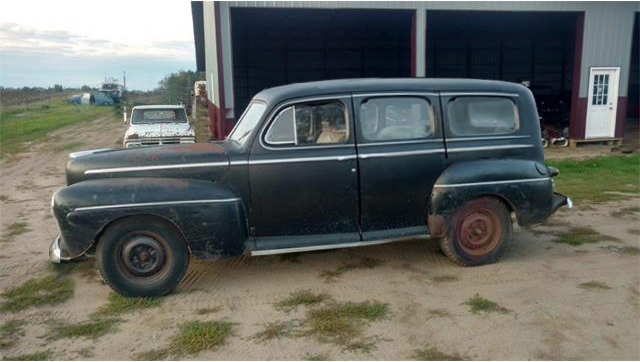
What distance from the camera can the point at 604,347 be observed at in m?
3.67

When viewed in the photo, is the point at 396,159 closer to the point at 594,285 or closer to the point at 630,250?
the point at 594,285

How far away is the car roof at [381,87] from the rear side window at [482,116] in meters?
0.12

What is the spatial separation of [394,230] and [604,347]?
2.18 metres

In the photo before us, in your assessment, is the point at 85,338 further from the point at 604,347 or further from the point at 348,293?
the point at 604,347

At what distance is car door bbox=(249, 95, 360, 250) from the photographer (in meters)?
4.89

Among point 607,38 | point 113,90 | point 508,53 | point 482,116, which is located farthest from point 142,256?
point 113,90

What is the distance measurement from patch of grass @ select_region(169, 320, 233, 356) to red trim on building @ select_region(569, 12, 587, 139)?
13.9 meters

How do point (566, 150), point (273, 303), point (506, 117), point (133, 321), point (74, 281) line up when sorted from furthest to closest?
point (566, 150) < point (506, 117) < point (74, 281) < point (273, 303) < point (133, 321)

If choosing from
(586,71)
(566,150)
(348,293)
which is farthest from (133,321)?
(586,71)

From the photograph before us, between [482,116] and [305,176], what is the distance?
214 cm

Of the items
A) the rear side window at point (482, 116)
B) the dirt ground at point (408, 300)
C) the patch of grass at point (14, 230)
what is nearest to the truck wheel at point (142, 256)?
the dirt ground at point (408, 300)

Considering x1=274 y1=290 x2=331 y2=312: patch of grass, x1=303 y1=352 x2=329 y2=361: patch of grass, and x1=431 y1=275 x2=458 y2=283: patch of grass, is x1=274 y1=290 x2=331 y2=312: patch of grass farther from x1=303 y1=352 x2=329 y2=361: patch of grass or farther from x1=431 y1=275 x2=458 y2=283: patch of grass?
x1=431 y1=275 x2=458 y2=283: patch of grass

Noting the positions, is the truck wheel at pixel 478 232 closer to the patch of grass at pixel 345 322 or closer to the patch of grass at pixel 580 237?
the patch of grass at pixel 580 237

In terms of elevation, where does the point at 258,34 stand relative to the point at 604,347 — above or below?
above
